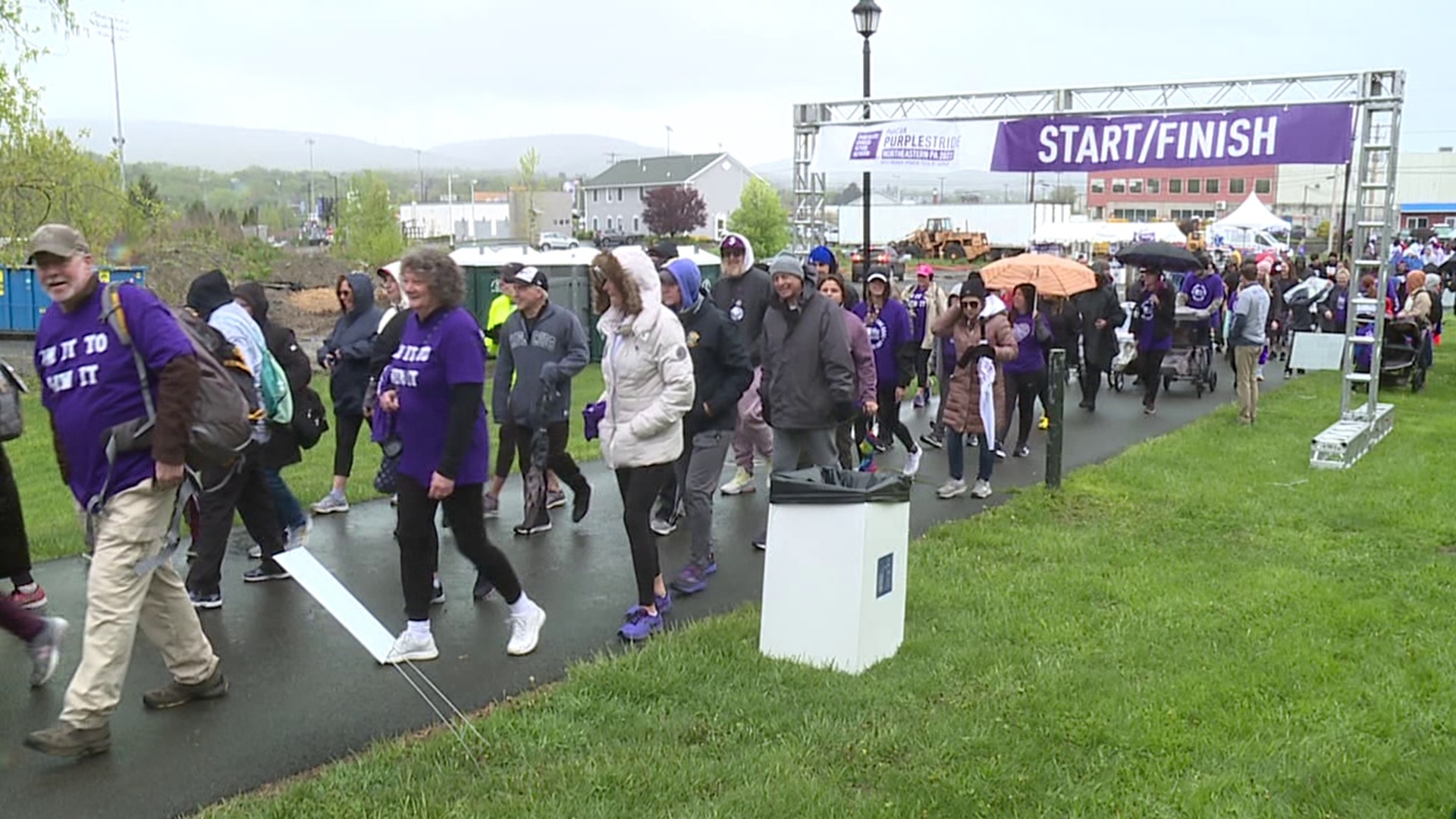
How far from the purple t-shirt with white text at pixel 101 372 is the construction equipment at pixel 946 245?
60.5 m

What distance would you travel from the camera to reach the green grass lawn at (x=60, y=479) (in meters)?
7.31

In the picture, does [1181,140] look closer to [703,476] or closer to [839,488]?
[703,476]

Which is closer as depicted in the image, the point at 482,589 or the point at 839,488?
the point at 839,488

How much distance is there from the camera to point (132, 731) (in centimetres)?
441

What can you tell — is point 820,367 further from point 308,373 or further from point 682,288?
point 308,373

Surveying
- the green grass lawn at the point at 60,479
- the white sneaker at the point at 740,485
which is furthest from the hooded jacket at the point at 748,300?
the green grass lawn at the point at 60,479

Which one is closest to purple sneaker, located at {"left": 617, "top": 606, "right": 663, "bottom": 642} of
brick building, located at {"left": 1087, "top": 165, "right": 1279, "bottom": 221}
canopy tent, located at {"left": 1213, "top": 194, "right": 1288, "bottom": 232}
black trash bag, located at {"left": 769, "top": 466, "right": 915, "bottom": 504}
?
black trash bag, located at {"left": 769, "top": 466, "right": 915, "bottom": 504}

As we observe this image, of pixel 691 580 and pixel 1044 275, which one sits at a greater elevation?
pixel 1044 275

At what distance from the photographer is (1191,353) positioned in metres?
15.0

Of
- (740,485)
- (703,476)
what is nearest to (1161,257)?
(740,485)

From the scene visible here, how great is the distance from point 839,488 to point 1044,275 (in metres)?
8.01

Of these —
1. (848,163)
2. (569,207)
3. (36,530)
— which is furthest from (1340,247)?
(569,207)

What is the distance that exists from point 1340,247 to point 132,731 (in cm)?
3445

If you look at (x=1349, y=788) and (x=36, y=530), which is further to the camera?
(x=36, y=530)
